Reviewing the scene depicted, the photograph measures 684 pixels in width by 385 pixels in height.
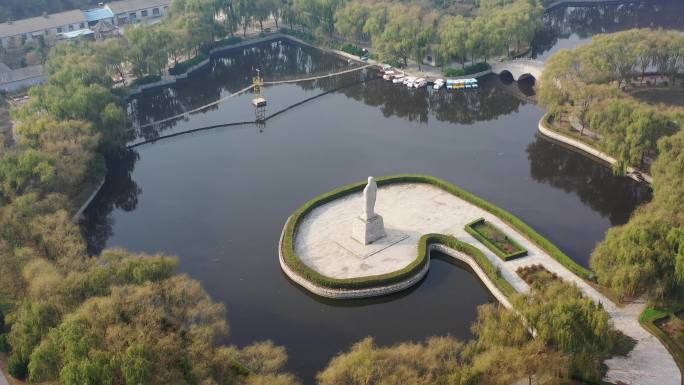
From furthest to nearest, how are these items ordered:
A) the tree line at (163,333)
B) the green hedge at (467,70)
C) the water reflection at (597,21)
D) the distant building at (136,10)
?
the distant building at (136,10) < the water reflection at (597,21) < the green hedge at (467,70) < the tree line at (163,333)

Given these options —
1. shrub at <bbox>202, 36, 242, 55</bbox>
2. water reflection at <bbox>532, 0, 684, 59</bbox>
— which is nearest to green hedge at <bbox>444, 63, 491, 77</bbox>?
water reflection at <bbox>532, 0, 684, 59</bbox>

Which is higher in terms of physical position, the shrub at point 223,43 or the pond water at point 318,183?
the shrub at point 223,43

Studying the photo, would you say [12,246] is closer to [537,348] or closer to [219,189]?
[219,189]

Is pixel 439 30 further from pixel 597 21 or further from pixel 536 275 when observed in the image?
pixel 536 275

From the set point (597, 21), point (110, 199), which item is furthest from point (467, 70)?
point (110, 199)

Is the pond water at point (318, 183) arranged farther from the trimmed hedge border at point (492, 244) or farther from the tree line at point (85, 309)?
the tree line at point (85, 309)

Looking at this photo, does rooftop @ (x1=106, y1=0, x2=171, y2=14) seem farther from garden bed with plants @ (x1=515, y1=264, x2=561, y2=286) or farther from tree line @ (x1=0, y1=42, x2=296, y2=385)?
garden bed with plants @ (x1=515, y1=264, x2=561, y2=286)

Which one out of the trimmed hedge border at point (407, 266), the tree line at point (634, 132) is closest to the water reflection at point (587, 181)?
the tree line at point (634, 132)
